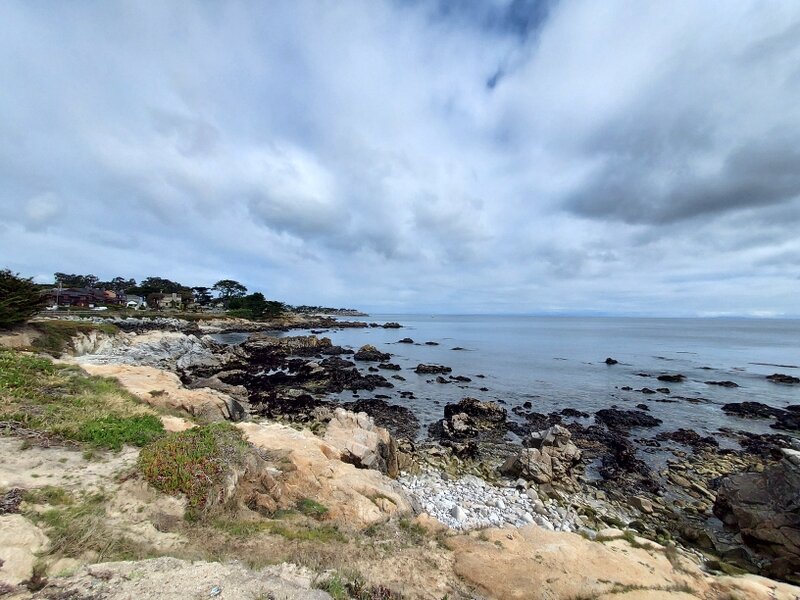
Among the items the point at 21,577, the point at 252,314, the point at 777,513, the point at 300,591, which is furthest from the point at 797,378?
the point at 252,314

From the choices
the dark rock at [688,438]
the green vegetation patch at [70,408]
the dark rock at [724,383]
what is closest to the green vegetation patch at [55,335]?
the green vegetation patch at [70,408]

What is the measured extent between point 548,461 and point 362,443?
30.4ft

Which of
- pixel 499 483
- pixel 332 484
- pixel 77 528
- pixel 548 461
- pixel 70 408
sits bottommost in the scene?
pixel 499 483

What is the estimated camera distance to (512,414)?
27359 millimetres

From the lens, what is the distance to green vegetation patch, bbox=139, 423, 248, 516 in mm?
7516

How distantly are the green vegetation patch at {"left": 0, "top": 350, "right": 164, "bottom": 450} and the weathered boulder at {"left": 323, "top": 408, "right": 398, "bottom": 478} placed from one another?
6.67 metres

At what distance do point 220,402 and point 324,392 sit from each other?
49.7ft

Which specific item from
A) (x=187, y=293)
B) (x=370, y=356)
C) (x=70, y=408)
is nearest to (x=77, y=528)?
(x=70, y=408)

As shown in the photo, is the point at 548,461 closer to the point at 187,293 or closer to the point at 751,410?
the point at 751,410

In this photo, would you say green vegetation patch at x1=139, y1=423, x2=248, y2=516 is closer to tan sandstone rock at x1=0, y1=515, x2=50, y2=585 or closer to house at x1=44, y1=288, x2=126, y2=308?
tan sandstone rock at x1=0, y1=515, x2=50, y2=585

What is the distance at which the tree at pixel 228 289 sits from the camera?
483 feet

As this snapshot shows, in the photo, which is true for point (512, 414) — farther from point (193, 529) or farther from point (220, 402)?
point (193, 529)

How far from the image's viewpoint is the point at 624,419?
84.5ft

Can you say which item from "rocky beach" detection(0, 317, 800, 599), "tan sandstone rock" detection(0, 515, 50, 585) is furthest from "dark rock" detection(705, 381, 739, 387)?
"tan sandstone rock" detection(0, 515, 50, 585)
